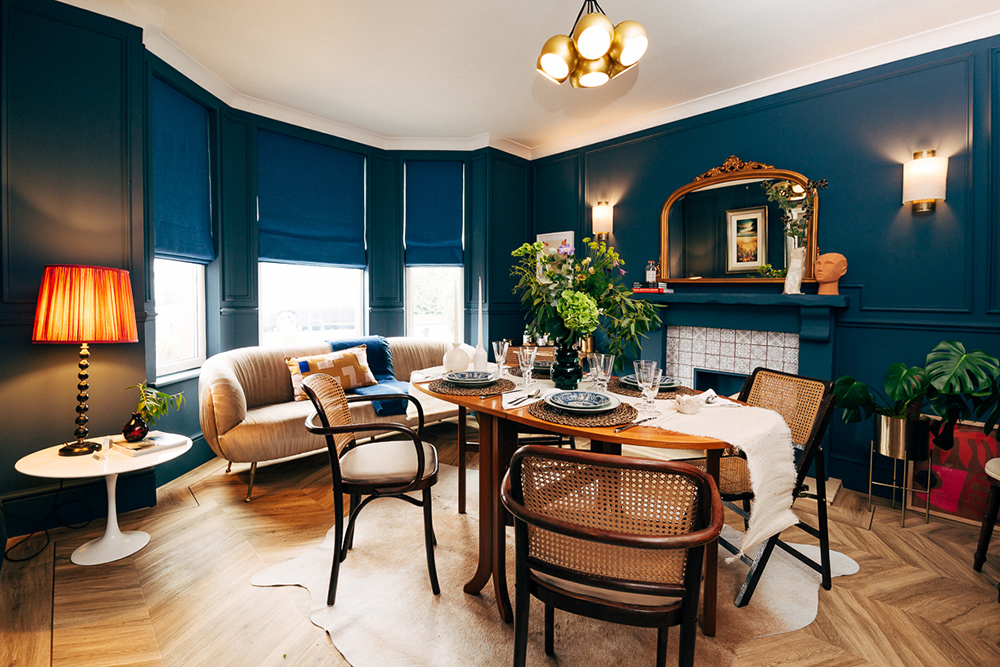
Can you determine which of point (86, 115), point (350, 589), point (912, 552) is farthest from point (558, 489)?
point (86, 115)

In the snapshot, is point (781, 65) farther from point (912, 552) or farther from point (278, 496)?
point (278, 496)

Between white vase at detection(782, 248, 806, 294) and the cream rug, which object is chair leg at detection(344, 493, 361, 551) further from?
white vase at detection(782, 248, 806, 294)

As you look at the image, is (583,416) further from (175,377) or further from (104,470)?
(175,377)

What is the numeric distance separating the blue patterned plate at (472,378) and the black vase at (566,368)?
277 mm

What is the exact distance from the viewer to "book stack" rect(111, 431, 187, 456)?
7.06 ft

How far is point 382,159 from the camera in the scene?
4605 mm

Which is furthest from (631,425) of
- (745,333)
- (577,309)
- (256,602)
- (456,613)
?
(745,333)

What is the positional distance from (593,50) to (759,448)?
1635 millimetres

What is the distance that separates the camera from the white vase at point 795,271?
3.14 meters

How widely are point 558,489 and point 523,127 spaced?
397cm

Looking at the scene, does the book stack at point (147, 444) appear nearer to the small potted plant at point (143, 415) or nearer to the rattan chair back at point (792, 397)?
the small potted plant at point (143, 415)

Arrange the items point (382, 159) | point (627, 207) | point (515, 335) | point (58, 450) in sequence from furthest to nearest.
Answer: point (515, 335) < point (382, 159) < point (627, 207) < point (58, 450)

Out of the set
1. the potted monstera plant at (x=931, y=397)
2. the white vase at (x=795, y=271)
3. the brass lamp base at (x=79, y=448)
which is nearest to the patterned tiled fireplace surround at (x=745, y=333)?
the white vase at (x=795, y=271)

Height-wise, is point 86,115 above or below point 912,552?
above
